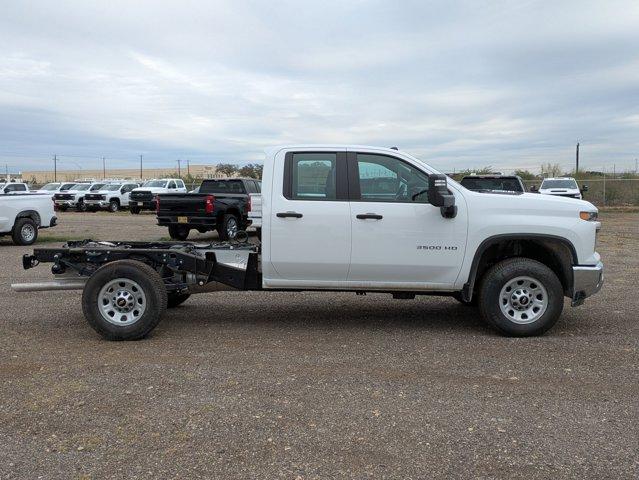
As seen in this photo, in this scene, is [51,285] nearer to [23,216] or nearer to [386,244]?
[386,244]

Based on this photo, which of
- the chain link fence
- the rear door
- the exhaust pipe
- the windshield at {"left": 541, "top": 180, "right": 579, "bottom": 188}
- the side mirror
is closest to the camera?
the side mirror

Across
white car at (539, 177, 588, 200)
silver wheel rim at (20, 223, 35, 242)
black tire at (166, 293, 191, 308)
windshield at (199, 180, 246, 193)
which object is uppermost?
white car at (539, 177, 588, 200)

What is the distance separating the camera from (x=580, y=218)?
625 cm

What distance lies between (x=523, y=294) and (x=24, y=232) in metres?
13.4

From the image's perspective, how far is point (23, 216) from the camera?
50.5ft

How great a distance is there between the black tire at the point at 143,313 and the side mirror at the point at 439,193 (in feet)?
9.62

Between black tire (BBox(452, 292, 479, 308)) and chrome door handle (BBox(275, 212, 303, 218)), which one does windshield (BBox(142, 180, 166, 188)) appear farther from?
chrome door handle (BBox(275, 212, 303, 218))

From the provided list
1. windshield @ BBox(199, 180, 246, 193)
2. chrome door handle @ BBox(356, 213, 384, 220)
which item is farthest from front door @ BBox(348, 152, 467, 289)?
windshield @ BBox(199, 180, 246, 193)

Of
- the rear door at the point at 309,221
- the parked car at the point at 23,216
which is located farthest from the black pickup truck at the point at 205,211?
the rear door at the point at 309,221

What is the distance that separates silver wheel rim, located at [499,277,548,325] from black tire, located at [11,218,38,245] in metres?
13.1

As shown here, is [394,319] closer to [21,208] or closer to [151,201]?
[21,208]

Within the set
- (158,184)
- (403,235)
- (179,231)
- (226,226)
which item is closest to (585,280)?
(403,235)

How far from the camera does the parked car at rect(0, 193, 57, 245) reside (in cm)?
1502

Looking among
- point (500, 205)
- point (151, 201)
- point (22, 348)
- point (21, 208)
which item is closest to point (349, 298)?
point (500, 205)
